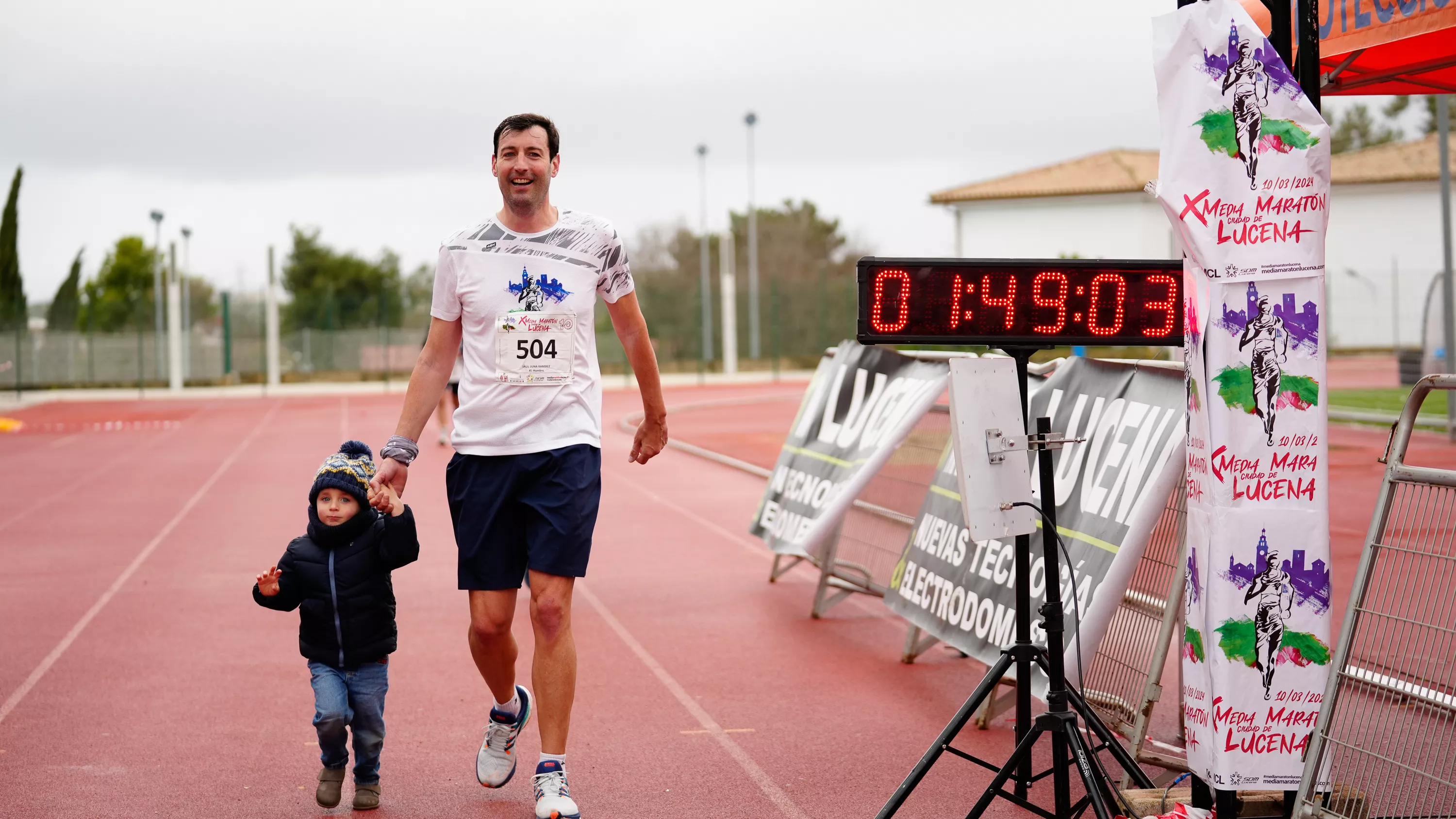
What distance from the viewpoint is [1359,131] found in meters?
81.9

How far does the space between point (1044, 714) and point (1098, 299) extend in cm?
134

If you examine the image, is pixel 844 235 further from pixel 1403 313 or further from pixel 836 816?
pixel 836 816

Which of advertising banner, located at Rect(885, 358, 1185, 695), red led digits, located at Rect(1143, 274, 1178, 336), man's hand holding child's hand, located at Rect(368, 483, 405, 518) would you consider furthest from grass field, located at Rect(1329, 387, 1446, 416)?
man's hand holding child's hand, located at Rect(368, 483, 405, 518)

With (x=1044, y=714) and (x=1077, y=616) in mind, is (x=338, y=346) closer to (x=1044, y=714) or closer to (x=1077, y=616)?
(x=1077, y=616)

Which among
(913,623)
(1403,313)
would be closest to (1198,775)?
(913,623)

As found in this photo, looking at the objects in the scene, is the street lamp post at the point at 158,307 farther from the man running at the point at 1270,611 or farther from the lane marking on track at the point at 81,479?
the man running at the point at 1270,611

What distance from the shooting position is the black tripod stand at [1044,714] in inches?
170

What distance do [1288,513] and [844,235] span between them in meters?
79.1

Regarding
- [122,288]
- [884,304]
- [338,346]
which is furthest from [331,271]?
[884,304]

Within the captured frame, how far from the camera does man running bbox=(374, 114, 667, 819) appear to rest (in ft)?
15.8

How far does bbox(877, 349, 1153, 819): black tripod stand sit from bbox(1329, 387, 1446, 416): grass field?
61.9ft

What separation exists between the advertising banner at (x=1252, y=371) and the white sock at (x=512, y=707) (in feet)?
7.93

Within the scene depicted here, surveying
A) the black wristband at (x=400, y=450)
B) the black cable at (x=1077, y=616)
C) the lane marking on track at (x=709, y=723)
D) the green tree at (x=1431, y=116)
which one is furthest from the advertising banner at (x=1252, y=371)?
the green tree at (x=1431, y=116)

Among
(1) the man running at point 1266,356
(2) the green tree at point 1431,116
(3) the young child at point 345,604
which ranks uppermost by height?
(2) the green tree at point 1431,116
